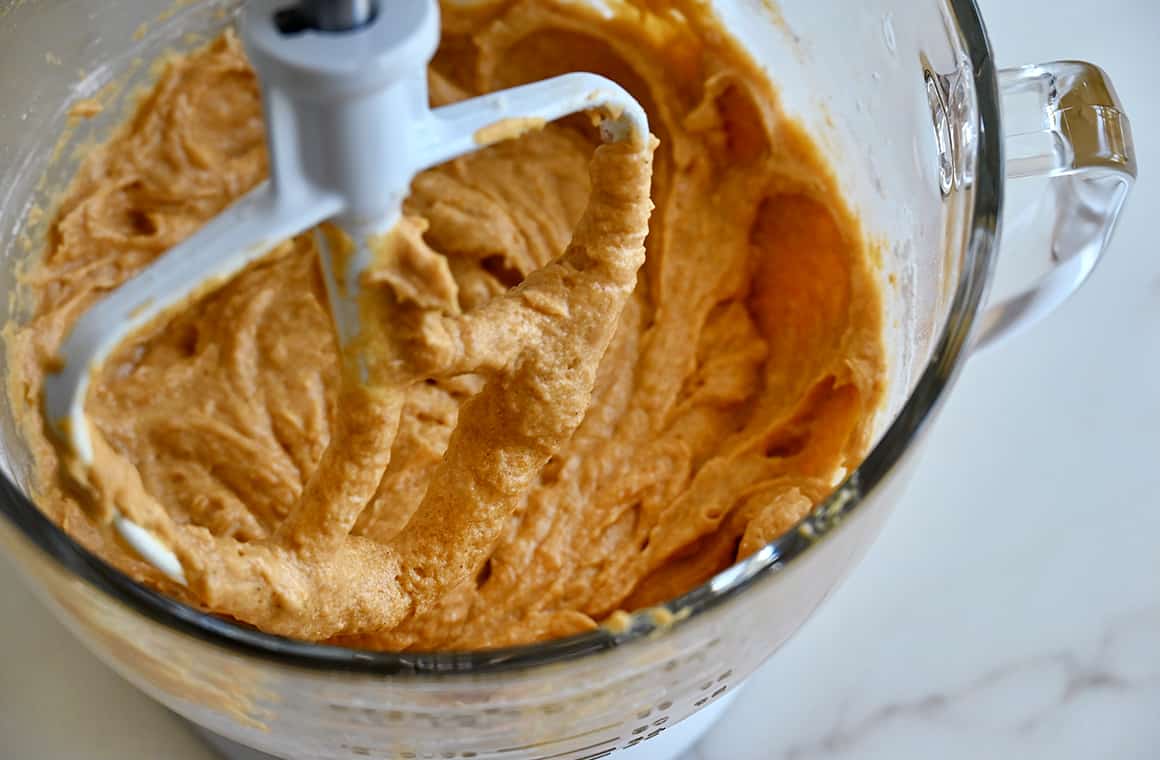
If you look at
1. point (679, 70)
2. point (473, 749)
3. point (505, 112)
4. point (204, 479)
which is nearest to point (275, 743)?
point (473, 749)

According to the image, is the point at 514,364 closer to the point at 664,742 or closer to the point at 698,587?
the point at 698,587

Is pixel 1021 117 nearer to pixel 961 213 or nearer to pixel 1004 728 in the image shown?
pixel 961 213

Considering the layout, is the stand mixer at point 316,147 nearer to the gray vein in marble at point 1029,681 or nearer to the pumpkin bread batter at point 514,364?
the pumpkin bread batter at point 514,364

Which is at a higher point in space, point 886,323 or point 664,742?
point 886,323

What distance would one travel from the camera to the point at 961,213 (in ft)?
2.62

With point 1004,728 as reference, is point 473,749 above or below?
above

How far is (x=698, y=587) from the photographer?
656 mm

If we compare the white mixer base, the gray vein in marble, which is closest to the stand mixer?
the white mixer base

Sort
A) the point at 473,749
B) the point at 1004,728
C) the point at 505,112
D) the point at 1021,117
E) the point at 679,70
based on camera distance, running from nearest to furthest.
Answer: the point at 505,112
the point at 473,749
the point at 1021,117
the point at 1004,728
the point at 679,70

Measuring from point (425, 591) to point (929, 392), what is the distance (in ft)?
1.03

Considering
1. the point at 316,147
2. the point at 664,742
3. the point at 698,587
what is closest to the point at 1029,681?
the point at 664,742

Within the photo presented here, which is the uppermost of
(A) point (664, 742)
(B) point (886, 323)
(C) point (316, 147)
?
(C) point (316, 147)

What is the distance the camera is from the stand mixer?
53 cm

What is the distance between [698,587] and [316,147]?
0.90ft
